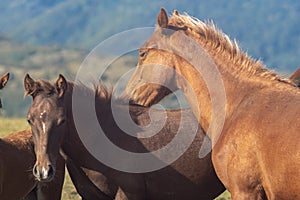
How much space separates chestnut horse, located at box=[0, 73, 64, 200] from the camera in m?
7.70

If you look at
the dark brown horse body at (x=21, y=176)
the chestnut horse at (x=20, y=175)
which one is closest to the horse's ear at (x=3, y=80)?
the chestnut horse at (x=20, y=175)

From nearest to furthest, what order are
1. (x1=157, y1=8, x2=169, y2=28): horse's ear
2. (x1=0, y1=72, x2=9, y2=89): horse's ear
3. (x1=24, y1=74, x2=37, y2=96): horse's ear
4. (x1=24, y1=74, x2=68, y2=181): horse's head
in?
(x1=24, y1=74, x2=68, y2=181): horse's head < (x1=24, y1=74, x2=37, y2=96): horse's ear < (x1=157, y1=8, x2=169, y2=28): horse's ear < (x1=0, y1=72, x2=9, y2=89): horse's ear

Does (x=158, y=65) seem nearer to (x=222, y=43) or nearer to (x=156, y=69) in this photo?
(x=156, y=69)

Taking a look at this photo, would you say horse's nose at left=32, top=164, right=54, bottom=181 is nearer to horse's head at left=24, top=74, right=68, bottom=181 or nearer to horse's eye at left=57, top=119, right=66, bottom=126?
horse's head at left=24, top=74, right=68, bottom=181

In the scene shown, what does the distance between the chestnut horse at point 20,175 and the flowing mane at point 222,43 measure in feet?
7.70

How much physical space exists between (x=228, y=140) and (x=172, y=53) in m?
1.41

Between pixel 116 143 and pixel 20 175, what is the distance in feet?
4.95

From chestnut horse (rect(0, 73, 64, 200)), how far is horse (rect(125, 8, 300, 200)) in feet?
5.32

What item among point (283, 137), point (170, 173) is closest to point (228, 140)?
Result: point (283, 137)

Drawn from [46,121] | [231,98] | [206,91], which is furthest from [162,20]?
[46,121]

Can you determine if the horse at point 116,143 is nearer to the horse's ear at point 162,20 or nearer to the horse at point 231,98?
the horse at point 231,98

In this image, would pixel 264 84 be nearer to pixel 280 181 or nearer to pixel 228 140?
pixel 228 140

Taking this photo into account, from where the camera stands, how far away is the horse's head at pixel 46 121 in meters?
6.46

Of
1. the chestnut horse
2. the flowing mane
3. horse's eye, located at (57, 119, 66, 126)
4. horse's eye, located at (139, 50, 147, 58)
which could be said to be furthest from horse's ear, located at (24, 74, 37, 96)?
the flowing mane
